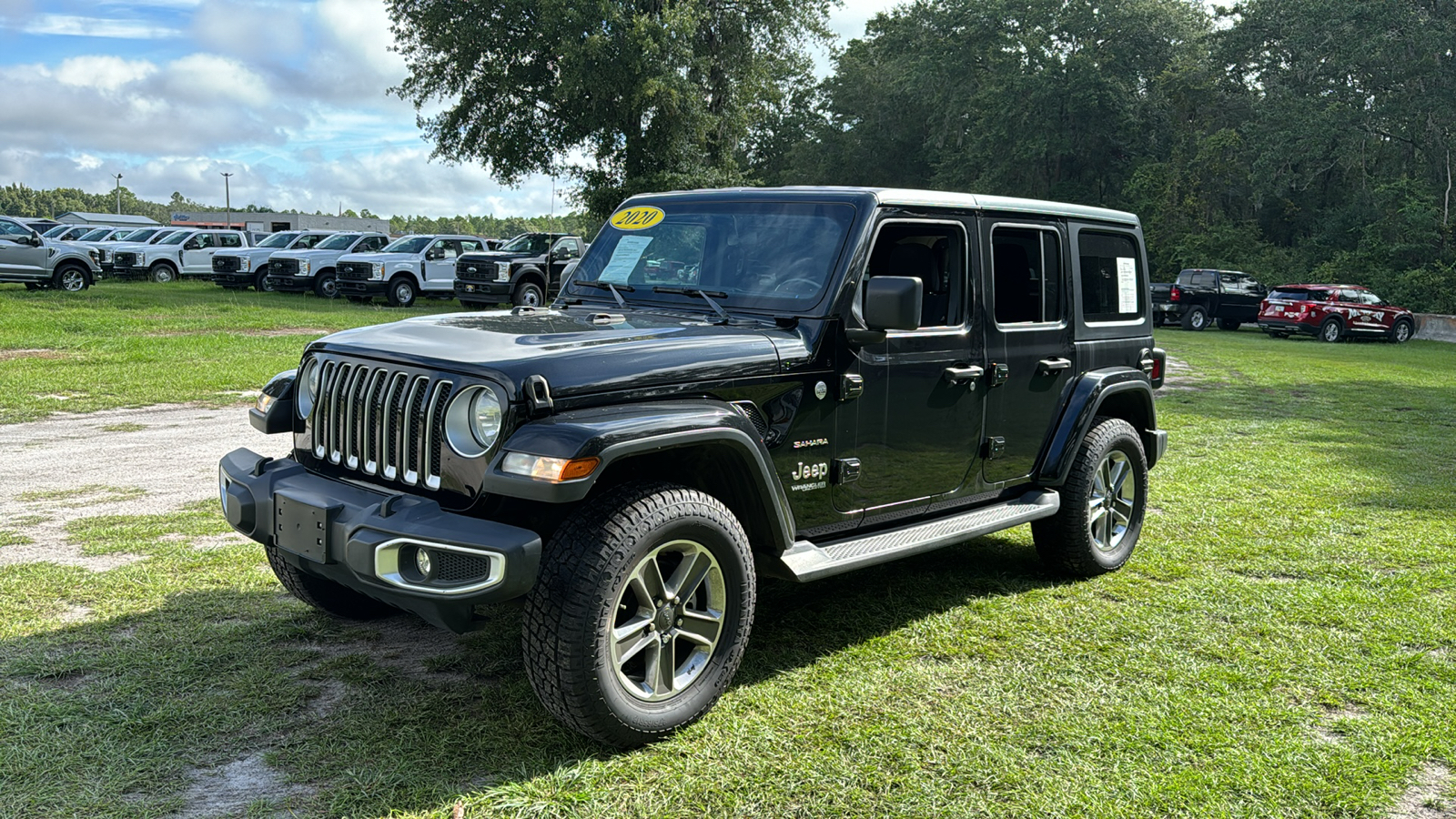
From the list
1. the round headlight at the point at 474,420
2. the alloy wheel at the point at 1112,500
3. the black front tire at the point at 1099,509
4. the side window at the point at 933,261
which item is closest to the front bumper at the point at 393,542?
the round headlight at the point at 474,420

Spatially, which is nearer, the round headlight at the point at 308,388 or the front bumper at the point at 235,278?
the round headlight at the point at 308,388

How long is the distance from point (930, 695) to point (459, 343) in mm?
2184

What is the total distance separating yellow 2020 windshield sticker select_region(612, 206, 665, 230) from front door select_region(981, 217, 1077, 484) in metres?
1.53

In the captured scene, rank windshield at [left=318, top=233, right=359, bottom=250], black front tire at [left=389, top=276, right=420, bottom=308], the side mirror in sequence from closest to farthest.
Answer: the side mirror
black front tire at [left=389, top=276, right=420, bottom=308]
windshield at [left=318, top=233, right=359, bottom=250]

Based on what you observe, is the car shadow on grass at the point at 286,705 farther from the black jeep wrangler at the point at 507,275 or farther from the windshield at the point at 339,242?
the windshield at the point at 339,242

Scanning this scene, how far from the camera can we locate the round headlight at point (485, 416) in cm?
362

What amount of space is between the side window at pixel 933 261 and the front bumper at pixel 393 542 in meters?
2.18

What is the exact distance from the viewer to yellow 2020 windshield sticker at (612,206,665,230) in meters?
5.29

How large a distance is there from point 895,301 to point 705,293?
0.92 meters

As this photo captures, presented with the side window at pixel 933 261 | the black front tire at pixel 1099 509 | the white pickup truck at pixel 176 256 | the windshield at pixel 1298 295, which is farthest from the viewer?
the white pickup truck at pixel 176 256

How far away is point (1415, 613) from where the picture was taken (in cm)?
543

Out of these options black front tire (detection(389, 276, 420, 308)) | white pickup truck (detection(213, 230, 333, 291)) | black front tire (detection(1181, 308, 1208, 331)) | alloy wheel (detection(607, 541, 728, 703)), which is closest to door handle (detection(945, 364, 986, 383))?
alloy wheel (detection(607, 541, 728, 703))

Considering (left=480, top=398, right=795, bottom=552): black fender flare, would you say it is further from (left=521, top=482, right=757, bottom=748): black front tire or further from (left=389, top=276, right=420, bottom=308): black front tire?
(left=389, top=276, right=420, bottom=308): black front tire

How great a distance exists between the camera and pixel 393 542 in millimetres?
3451
